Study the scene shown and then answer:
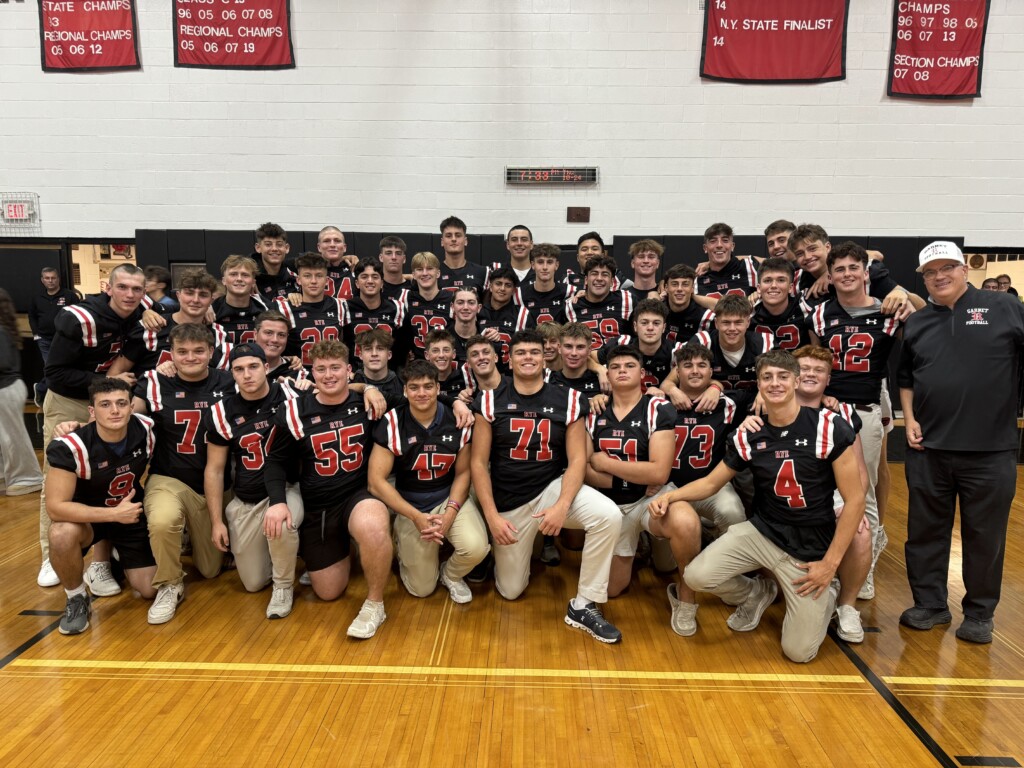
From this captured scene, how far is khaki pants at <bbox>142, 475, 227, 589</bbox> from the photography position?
398cm

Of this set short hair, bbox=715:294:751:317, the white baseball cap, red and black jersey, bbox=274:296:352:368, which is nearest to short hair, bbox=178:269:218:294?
red and black jersey, bbox=274:296:352:368

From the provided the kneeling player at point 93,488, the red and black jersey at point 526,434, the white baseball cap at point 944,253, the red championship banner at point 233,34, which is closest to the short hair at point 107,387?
the kneeling player at point 93,488

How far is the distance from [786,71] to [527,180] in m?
3.66

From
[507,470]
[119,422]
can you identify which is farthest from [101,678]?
[507,470]

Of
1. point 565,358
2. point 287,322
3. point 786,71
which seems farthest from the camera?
→ point 786,71

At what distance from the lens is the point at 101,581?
4203 millimetres

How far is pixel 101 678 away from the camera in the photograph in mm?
3299

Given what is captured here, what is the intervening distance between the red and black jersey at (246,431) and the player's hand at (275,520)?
1.21 ft

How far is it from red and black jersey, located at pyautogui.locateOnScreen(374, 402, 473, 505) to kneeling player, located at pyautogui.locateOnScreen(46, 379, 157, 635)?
1534mm

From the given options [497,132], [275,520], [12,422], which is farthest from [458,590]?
[497,132]

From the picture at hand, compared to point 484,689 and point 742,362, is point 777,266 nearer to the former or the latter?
point 742,362

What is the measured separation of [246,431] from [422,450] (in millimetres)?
1140

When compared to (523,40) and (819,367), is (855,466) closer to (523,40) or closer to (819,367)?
(819,367)

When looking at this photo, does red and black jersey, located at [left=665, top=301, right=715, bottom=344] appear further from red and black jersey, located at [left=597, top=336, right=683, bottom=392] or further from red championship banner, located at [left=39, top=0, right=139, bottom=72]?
red championship banner, located at [left=39, top=0, right=139, bottom=72]
